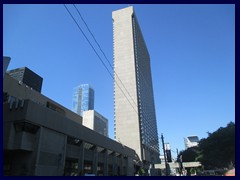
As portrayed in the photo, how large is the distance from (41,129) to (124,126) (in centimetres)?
7610

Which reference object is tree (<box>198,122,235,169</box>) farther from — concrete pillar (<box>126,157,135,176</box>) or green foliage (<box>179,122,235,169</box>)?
concrete pillar (<box>126,157,135,176</box>)

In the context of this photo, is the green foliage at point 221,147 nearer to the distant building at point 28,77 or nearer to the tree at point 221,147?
the tree at point 221,147

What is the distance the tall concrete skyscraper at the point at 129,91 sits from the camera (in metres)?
103

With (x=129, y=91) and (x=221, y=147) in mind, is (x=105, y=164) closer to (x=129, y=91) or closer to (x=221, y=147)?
(x=221, y=147)

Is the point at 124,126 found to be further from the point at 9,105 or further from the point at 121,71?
the point at 9,105

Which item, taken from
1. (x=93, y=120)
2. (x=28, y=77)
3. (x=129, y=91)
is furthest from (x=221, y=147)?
(x=93, y=120)

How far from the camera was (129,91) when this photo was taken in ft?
366

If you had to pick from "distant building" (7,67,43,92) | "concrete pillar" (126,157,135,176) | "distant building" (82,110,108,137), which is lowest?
"concrete pillar" (126,157,135,176)

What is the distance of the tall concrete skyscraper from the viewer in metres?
103

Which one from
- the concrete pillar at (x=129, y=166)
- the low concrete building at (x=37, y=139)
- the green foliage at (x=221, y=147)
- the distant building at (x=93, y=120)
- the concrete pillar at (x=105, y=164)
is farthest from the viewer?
the distant building at (x=93, y=120)

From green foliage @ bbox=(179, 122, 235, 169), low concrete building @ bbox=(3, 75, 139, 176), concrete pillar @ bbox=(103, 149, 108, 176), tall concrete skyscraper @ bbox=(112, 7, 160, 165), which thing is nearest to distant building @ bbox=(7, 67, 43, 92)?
tall concrete skyscraper @ bbox=(112, 7, 160, 165)

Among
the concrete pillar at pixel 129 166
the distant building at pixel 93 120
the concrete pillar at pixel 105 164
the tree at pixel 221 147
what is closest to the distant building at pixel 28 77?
the concrete pillar at pixel 105 164

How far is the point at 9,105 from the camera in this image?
32.4m

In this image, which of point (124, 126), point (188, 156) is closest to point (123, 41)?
point (124, 126)
